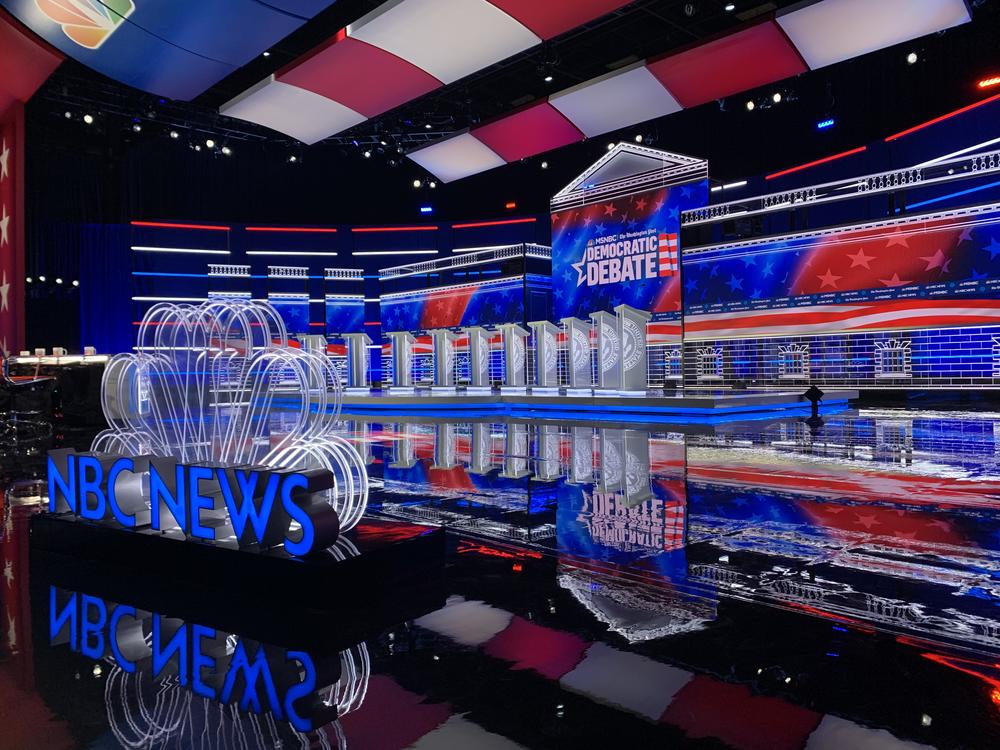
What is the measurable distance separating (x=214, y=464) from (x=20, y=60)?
34.8 ft

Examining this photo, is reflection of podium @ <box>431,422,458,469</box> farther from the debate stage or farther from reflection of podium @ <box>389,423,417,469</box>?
the debate stage

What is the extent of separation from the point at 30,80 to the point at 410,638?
12623 mm

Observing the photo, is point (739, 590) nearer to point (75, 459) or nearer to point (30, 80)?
point (75, 459)

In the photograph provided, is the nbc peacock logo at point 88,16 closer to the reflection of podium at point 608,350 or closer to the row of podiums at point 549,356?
the row of podiums at point 549,356

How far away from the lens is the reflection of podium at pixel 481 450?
5.38 metres

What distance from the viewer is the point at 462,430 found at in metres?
8.85

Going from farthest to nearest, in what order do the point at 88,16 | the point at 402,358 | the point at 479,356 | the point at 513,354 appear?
the point at 402,358 → the point at 479,356 → the point at 513,354 → the point at 88,16

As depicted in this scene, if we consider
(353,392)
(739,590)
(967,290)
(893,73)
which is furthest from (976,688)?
(893,73)

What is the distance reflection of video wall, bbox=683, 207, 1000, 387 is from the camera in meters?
10.8

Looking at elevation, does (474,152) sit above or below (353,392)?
above

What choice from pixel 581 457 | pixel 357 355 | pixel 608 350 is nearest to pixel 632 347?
pixel 608 350

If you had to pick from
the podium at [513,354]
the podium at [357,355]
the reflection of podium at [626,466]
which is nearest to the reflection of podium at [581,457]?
the reflection of podium at [626,466]

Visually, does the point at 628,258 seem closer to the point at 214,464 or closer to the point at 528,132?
the point at 528,132

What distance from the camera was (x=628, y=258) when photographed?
14812 millimetres
